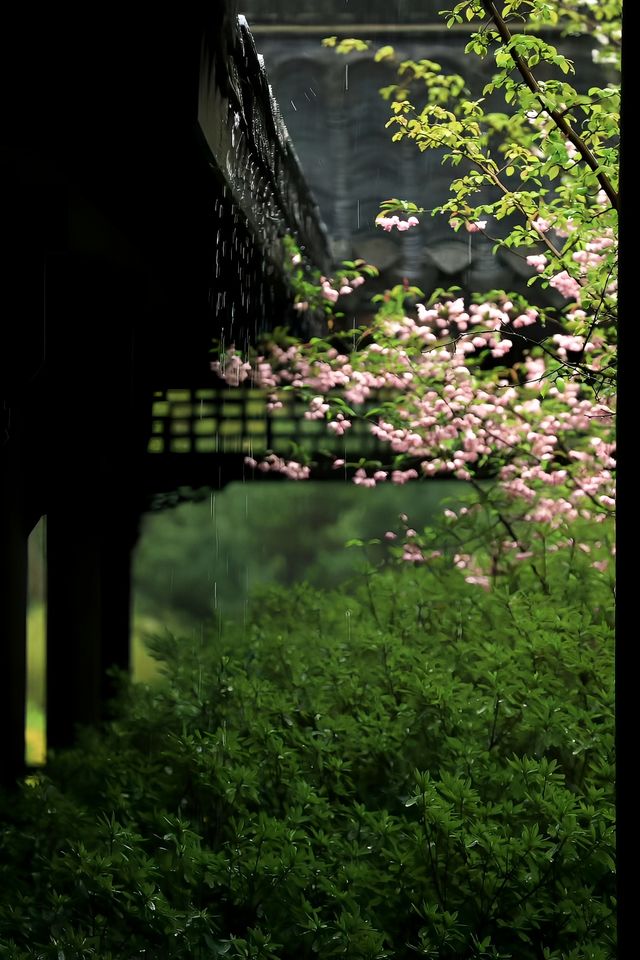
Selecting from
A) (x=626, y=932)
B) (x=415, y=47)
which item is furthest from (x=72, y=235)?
(x=415, y=47)

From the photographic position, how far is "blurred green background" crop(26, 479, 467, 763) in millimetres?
16250

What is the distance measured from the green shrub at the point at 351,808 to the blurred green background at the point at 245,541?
10.7m

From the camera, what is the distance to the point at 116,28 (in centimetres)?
259

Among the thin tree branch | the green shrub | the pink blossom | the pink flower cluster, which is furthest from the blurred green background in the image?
the thin tree branch

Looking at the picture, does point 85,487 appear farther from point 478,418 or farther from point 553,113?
point 553,113

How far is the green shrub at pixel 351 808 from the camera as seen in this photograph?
125 inches

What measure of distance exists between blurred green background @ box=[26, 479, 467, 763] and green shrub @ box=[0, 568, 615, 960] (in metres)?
10.7

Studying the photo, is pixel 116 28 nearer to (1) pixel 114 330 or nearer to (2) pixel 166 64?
(2) pixel 166 64

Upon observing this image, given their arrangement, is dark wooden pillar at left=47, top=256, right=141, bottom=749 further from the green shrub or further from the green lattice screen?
the green shrub

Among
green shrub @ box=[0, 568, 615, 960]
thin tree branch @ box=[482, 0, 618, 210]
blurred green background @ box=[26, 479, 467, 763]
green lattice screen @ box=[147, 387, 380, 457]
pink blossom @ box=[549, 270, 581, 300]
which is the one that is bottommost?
blurred green background @ box=[26, 479, 467, 763]

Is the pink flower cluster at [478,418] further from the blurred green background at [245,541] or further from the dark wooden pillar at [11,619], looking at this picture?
the blurred green background at [245,541]

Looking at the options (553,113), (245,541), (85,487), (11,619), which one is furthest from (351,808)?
(245,541)

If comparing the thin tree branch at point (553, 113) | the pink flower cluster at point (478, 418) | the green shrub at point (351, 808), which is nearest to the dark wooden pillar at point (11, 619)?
the green shrub at point (351, 808)

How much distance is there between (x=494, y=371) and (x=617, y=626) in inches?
193
